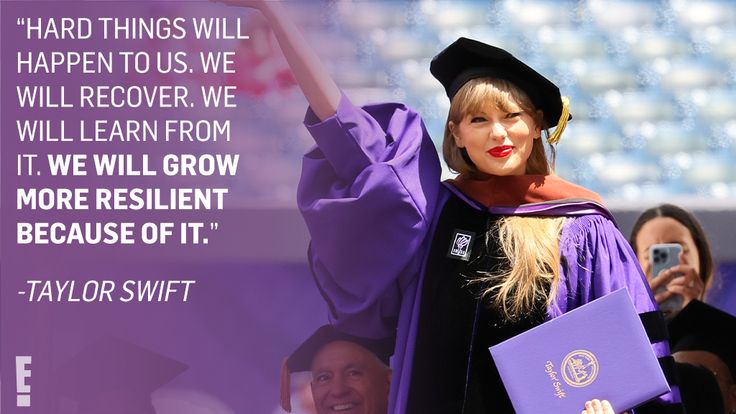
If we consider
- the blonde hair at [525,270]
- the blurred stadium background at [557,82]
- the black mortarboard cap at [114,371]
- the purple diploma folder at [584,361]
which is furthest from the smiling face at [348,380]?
the purple diploma folder at [584,361]

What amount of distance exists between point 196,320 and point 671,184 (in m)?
1.56

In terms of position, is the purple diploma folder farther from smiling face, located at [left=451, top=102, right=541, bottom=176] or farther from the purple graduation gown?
smiling face, located at [left=451, top=102, right=541, bottom=176]

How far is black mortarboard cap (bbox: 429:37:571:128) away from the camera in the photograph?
2680mm

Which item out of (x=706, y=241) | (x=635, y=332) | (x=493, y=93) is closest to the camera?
(x=635, y=332)

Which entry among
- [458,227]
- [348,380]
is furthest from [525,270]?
[348,380]

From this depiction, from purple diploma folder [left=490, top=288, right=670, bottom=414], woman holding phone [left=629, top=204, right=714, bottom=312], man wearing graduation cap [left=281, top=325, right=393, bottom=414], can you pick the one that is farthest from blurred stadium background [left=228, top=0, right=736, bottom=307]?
purple diploma folder [left=490, top=288, right=670, bottom=414]

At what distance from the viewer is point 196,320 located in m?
3.54

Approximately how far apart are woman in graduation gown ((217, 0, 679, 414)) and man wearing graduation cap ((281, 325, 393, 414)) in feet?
2.00

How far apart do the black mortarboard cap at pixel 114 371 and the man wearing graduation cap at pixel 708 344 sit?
5.09 feet

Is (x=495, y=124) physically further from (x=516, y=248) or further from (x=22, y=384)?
(x=22, y=384)

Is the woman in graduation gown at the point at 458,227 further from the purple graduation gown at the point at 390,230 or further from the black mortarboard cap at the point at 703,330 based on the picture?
the black mortarboard cap at the point at 703,330

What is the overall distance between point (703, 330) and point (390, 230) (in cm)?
130

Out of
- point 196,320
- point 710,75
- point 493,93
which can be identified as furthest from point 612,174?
point 196,320

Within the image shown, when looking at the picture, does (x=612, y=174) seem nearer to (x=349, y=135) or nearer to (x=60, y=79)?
(x=349, y=135)
